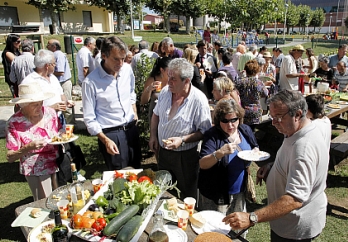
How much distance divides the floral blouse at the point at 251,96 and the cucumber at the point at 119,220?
3878 millimetres

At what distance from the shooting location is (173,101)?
3.30 m

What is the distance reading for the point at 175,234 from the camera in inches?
85.4

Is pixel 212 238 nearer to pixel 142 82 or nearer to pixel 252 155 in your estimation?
pixel 252 155

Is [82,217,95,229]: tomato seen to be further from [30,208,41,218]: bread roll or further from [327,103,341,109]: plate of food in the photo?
[327,103,341,109]: plate of food

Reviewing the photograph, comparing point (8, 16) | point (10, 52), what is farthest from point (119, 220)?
point (8, 16)

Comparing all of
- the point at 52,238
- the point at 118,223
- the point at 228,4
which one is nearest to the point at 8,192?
the point at 52,238

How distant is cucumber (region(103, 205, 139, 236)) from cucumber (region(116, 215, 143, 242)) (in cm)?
4

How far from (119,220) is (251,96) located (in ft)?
13.4

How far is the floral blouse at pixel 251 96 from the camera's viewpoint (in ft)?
17.6

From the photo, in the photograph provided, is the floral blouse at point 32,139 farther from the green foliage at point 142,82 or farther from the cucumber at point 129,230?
the green foliage at point 142,82

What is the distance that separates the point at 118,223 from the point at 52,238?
20.9 inches

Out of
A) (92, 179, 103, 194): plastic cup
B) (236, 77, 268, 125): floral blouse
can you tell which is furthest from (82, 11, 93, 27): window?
(92, 179, 103, 194): plastic cup

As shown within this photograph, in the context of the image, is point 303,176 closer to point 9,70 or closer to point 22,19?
point 9,70

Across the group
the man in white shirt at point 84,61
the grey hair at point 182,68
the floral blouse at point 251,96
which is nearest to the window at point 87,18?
the man in white shirt at point 84,61
